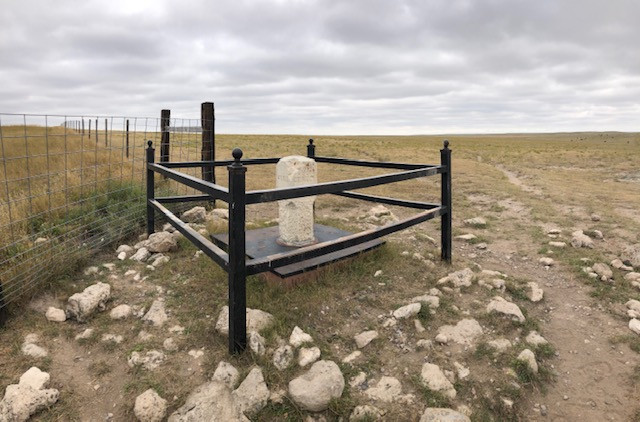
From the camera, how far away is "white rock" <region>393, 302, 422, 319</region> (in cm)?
391

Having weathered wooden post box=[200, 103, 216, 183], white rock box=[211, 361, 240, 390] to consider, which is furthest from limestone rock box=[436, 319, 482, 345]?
weathered wooden post box=[200, 103, 216, 183]

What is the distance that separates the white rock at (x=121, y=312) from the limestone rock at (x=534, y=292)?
13.9ft

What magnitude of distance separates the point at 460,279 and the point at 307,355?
2.30m

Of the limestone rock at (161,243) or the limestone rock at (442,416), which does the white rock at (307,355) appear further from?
the limestone rock at (161,243)

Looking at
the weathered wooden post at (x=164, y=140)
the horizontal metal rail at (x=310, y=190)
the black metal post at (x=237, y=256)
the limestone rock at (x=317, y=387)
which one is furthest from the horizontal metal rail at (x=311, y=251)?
the weathered wooden post at (x=164, y=140)

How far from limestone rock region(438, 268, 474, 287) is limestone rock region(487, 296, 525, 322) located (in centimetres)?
50

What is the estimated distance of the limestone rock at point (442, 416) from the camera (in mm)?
2685

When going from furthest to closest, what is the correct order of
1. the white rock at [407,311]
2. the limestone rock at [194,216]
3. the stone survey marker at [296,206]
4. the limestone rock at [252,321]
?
the limestone rock at [194,216] < the stone survey marker at [296,206] < the white rock at [407,311] < the limestone rock at [252,321]

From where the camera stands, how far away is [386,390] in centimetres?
299

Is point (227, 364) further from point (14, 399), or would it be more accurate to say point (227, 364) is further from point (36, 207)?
point (36, 207)

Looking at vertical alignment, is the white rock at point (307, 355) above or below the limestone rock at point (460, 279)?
below

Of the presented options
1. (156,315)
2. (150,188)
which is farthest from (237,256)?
(150,188)

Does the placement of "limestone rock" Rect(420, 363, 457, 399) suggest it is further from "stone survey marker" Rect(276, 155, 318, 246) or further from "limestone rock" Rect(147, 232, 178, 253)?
"limestone rock" Rect(147, 232, 178, 253)

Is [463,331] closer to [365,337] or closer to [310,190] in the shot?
[365,337]
